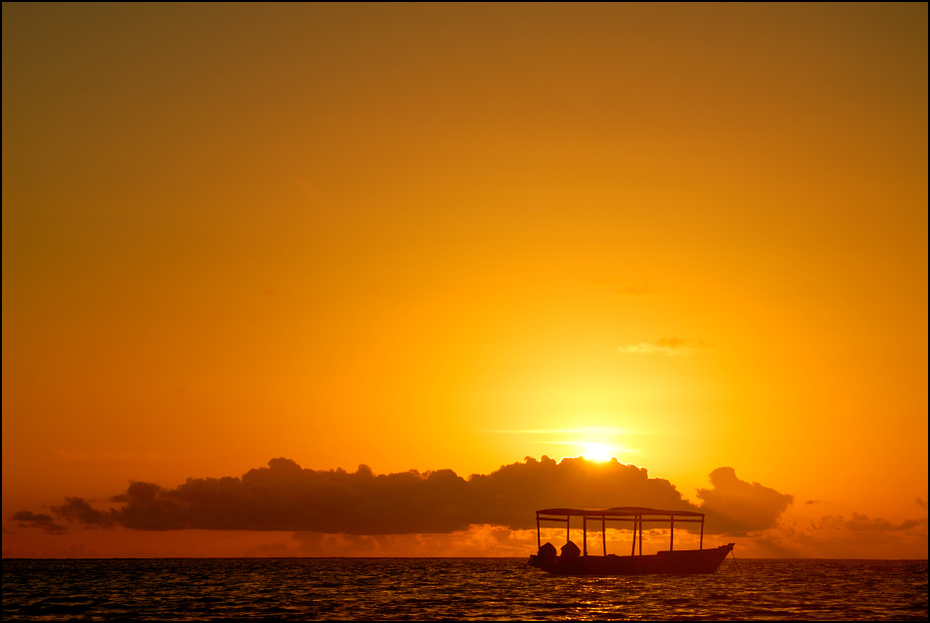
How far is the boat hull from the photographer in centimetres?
8250

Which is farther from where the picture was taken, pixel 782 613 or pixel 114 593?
pixel 114 593

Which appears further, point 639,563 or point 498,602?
point 639,563

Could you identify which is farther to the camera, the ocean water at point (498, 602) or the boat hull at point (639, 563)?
the boat hull at point (639, 563)

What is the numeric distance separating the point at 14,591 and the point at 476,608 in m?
61.1

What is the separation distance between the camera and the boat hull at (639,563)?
271 ft

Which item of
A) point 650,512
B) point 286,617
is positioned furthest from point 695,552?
point 286,617

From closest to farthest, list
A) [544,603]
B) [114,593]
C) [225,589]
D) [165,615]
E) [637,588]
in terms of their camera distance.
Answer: [165,615], [544,603], [637,588], [114,593], [225,589]

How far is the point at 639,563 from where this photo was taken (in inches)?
3393

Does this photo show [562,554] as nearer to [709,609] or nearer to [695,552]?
[695,552]

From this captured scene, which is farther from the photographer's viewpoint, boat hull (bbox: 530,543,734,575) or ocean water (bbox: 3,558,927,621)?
boat hull (bbox: 530,543,734,575)

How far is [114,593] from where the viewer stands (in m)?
87.2

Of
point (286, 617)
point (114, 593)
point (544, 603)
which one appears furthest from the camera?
point (114, 593)

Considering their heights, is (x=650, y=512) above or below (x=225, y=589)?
above

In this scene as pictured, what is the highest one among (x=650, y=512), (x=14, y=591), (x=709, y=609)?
(x=650, y=512)
